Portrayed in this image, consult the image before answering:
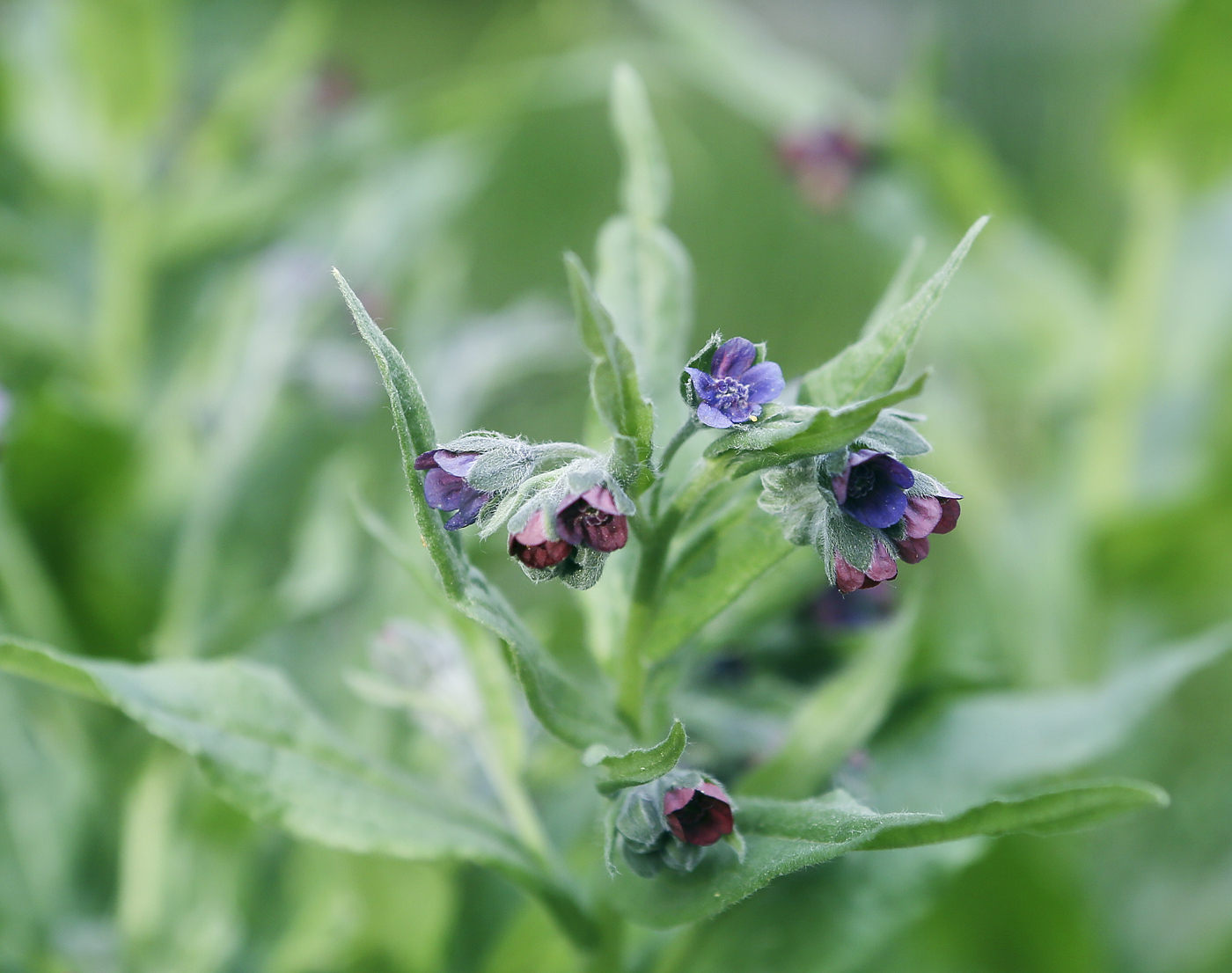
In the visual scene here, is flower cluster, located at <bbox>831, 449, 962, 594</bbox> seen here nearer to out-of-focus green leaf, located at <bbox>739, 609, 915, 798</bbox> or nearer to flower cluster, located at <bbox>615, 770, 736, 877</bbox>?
flower cluster, located at <bbox>615, 770, 736, 877</bbox>

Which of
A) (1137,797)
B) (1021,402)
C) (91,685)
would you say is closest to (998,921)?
(1137,797)

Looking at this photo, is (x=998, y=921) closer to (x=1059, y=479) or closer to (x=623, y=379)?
(x=1059, y=479)

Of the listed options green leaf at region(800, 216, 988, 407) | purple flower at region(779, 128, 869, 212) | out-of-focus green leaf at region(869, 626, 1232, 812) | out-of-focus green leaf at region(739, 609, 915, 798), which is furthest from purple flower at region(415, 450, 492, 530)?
purple flower at region(779, 128, 869, 212)

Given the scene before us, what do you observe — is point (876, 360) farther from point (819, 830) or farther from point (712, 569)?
point (819, 830)

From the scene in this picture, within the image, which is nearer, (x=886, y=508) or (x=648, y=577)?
(x=886, y=508)

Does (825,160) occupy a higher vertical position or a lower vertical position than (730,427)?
lower

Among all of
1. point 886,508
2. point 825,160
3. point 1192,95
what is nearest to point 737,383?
point 886,508

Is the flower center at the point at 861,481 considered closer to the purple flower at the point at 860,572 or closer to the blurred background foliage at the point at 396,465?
the purple flower at the point at 860,572
